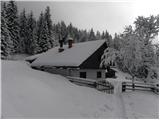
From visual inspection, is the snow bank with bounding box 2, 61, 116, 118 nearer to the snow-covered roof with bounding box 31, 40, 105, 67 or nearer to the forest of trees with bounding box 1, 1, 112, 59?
the snow-covered roof with bounding box 31, 40, 105, 67

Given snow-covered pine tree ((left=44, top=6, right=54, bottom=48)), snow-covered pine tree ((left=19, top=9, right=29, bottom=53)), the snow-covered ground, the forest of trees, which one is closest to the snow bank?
the snow-covered ground

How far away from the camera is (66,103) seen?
40.5 ft

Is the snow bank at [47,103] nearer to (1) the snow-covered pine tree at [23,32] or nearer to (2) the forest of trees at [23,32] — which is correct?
(2) the forest of trees at [23,32]

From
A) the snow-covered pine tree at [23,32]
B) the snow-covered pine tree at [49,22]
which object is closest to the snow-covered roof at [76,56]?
the snow-covered pine tree at [49,22]

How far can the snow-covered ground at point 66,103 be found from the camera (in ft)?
32.8

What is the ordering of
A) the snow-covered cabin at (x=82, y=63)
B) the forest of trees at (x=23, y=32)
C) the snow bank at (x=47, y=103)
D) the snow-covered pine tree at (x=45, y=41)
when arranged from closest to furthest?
1. the snow bank at (x=47, y=103)
2. the snow-covered cabin at (x=82, y=63)
3. the forest of trees at (x=23, y=32)
4. the snow-covered pine tree at (x=45, y=41)

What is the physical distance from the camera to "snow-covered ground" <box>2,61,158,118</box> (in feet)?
32.8

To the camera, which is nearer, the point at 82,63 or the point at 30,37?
the point at 82,63

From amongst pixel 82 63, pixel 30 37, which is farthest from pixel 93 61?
pixel 30 37

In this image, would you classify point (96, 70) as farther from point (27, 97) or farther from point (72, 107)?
point (27, 97)

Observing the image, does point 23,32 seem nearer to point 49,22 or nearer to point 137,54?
point 49,22

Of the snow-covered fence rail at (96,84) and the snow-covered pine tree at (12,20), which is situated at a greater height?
the snow-covered pine tree at (12,20)

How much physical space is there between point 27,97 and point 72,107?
118 inches

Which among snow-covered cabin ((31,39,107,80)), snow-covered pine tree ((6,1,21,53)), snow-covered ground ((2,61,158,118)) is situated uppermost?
snow-covered pine tree ((6,1,21,53))
